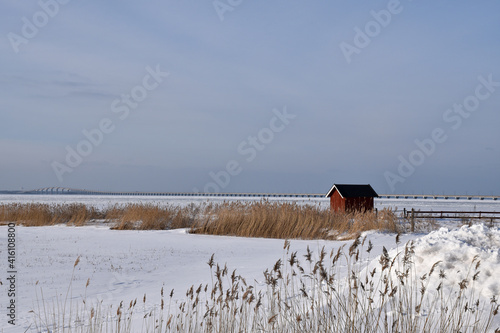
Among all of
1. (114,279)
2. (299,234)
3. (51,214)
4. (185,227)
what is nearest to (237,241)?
(299,234)

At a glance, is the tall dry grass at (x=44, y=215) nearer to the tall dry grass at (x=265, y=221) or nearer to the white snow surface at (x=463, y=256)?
the tall dry grass at (x=265, y=221)

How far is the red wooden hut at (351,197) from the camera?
27.3m

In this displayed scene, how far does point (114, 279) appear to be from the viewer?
8.75 meters

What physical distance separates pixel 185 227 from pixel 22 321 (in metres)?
14.5

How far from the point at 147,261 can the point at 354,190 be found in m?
19.2

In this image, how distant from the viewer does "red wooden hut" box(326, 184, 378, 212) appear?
2728 centimetres

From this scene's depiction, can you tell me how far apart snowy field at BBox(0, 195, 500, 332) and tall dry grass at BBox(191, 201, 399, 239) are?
0.98 meters

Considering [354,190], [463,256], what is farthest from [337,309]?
[354,190]

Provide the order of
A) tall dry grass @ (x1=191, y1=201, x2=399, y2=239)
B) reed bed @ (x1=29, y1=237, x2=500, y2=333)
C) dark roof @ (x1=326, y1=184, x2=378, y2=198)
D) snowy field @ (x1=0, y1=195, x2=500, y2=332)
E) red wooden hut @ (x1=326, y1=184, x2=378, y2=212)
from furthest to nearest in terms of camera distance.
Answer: dark roof @ (x1=326, y1=184, x2=378, y2=198) → red wooden hut @ (x1=326, y1=184, x2=378, y2=212) → tall dry grass @ (x1=191, y1=201, x2=399, y2=239) → snowy field @ (x1=0, y1=195, x2=500, y2=332) → reed bed @ (x1=29, y1=237, x2=500, y2=333)

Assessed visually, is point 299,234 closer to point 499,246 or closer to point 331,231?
point 331,231

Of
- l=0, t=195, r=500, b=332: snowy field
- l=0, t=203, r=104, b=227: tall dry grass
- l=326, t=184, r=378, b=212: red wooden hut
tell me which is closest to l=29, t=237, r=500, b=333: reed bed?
l=0, t=195, r=500, b=332: snowy field

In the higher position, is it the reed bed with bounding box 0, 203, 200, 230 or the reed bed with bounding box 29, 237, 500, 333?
the reed bed with bounding box 0, 203, 200, 230

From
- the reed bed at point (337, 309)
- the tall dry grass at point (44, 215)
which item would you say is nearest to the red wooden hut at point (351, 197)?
the tall dry grass at point (44, 215)

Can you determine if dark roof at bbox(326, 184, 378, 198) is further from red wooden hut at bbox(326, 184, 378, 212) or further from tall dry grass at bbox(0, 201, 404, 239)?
tall dry grass at bbox(0, 201, 404, 239)
